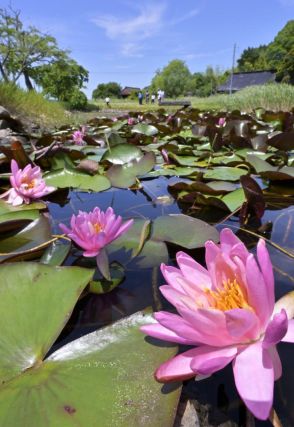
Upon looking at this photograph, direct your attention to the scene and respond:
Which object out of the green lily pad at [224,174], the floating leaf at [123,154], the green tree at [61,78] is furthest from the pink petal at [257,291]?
the green tree at [61,78]

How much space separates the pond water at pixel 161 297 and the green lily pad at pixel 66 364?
78mm

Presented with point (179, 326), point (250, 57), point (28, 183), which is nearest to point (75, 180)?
point (28, 183)

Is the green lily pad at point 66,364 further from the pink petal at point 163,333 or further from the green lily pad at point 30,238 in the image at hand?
the green lily pad at point 30,238

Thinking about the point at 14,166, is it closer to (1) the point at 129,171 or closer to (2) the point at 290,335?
(1) the point at 129,171

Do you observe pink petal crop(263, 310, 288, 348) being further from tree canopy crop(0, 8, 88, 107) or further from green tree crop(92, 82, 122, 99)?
green tree crop(92, 82, 122, 99)

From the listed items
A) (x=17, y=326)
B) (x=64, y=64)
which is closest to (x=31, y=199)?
(x=17, y=326)

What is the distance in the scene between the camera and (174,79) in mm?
51531

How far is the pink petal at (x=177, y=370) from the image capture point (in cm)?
47

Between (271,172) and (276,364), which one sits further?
(271,172)

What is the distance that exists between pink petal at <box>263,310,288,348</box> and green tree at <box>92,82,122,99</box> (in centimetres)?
5581

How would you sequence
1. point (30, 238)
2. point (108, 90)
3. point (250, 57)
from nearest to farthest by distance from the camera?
point (30, 238)
point (108, 90)
point (250, 57)

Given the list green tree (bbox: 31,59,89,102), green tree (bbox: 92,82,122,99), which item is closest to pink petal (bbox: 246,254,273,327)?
green tree (bbox: 31,59,89,102)

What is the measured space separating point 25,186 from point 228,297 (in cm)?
109

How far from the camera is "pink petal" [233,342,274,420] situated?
0.38m
